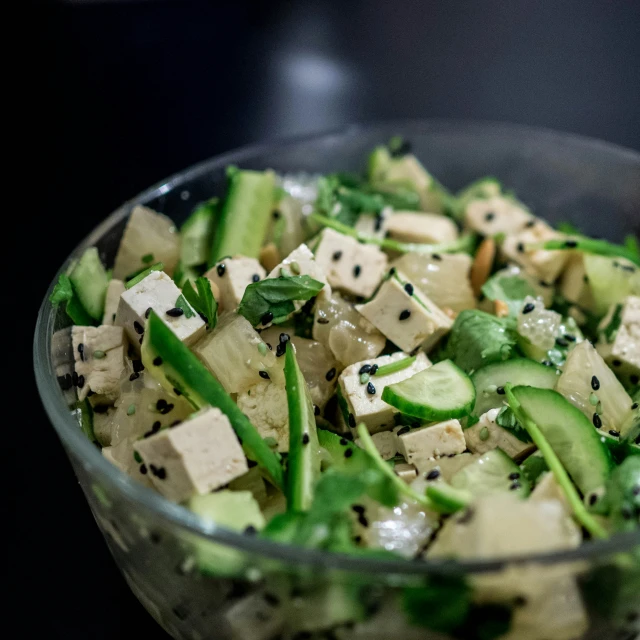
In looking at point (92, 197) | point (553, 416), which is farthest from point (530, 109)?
point (553, 416)

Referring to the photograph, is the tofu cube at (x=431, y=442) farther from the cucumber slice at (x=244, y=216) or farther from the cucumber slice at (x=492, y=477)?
the cucumber slice at (x=244, y=216)

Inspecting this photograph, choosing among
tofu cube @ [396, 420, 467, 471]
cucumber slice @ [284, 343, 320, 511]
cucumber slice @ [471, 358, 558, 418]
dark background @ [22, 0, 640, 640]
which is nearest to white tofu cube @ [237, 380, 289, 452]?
cucumber slice @ [284, 343, 320, 511]

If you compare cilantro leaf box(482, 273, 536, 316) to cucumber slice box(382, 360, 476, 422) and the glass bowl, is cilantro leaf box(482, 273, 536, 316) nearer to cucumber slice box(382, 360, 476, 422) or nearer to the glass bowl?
cucumber slice box(382, 360, 476, 422)

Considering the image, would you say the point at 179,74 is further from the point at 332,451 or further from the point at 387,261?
the point at 332,451

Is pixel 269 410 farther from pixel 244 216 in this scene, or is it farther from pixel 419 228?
pixel 419 228

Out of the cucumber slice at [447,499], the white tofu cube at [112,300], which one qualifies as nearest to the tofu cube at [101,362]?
the white tofu cube at [112,300]

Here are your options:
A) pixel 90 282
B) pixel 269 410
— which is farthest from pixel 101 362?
pixel 269 410
